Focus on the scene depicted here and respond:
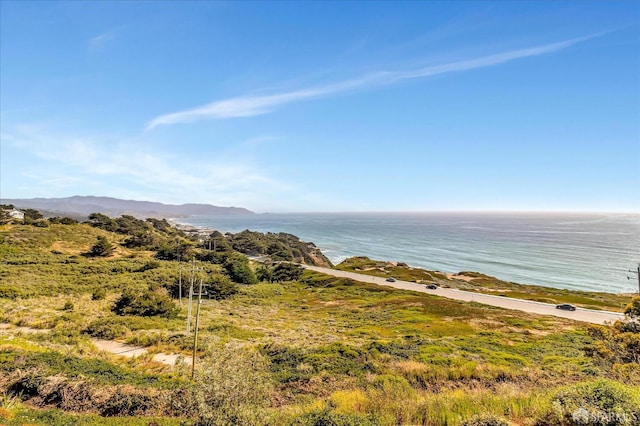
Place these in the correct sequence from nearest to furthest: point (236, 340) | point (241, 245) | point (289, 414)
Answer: point (289, 414)
point (236, 340)
point (241, 245)

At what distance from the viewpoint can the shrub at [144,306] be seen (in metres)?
31.5

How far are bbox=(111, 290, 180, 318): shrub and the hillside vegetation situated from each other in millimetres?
147

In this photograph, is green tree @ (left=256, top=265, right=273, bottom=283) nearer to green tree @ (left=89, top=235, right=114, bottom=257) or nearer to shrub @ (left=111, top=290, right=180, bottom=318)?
green tree @ (left=89, top=235, right=114, bottom=257)

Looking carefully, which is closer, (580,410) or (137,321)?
(580,410)

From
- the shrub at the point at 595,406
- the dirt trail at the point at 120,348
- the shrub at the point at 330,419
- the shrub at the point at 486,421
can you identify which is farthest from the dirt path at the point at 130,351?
the shrub at the point at 595,406

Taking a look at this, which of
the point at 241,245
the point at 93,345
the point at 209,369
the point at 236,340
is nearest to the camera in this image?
the point at 209,369

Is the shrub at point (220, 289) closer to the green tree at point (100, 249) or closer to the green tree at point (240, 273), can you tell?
the green tree at point (240, 273)

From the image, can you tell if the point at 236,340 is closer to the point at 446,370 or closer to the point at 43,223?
the point at 446,370

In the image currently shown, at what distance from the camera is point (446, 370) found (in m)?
17.6

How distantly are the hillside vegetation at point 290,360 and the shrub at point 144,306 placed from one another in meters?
0.15

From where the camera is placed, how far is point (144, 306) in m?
32.0

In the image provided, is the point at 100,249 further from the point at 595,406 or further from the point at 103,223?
the point at 595,406

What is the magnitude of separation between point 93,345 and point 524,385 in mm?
25907

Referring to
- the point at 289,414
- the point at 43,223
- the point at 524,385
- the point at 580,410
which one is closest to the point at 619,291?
the point at 524,385
